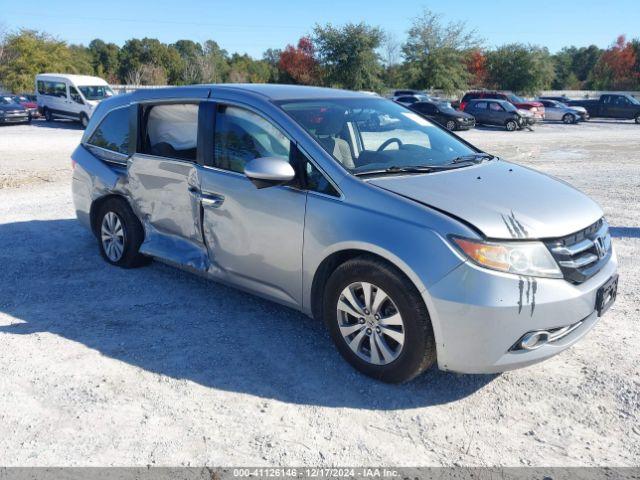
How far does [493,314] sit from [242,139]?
2.26m

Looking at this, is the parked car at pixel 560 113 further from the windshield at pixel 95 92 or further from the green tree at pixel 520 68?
the windshield at pixel 95 92

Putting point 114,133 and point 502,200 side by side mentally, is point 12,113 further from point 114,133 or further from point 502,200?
point 502,200

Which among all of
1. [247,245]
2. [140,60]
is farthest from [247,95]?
[140,60]

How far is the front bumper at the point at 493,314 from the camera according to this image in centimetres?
302

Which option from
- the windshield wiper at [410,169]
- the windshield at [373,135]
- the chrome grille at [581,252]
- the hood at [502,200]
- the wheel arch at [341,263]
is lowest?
the wheel arch at [341,263]

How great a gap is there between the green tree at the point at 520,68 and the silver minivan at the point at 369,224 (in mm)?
51725

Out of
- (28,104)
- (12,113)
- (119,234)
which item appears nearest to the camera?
(119,234)

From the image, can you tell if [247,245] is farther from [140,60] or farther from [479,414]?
[140,60]

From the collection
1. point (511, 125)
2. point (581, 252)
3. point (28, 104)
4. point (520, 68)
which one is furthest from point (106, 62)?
point (581, 252)

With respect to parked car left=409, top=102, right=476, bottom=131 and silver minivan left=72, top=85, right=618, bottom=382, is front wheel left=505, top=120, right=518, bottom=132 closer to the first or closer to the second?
parked car left=409, top=102, right=476, bottom=131

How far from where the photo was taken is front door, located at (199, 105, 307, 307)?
384 centimetres

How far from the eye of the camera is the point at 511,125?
29328mm

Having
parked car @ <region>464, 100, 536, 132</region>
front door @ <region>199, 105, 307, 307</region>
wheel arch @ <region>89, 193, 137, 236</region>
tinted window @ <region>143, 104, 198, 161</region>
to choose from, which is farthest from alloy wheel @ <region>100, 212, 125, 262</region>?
parked car @ <region>464, 100, 536, 132</region>

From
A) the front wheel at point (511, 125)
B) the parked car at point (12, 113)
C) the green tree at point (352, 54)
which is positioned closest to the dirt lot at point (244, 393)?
the parked car at point (12, 113)
